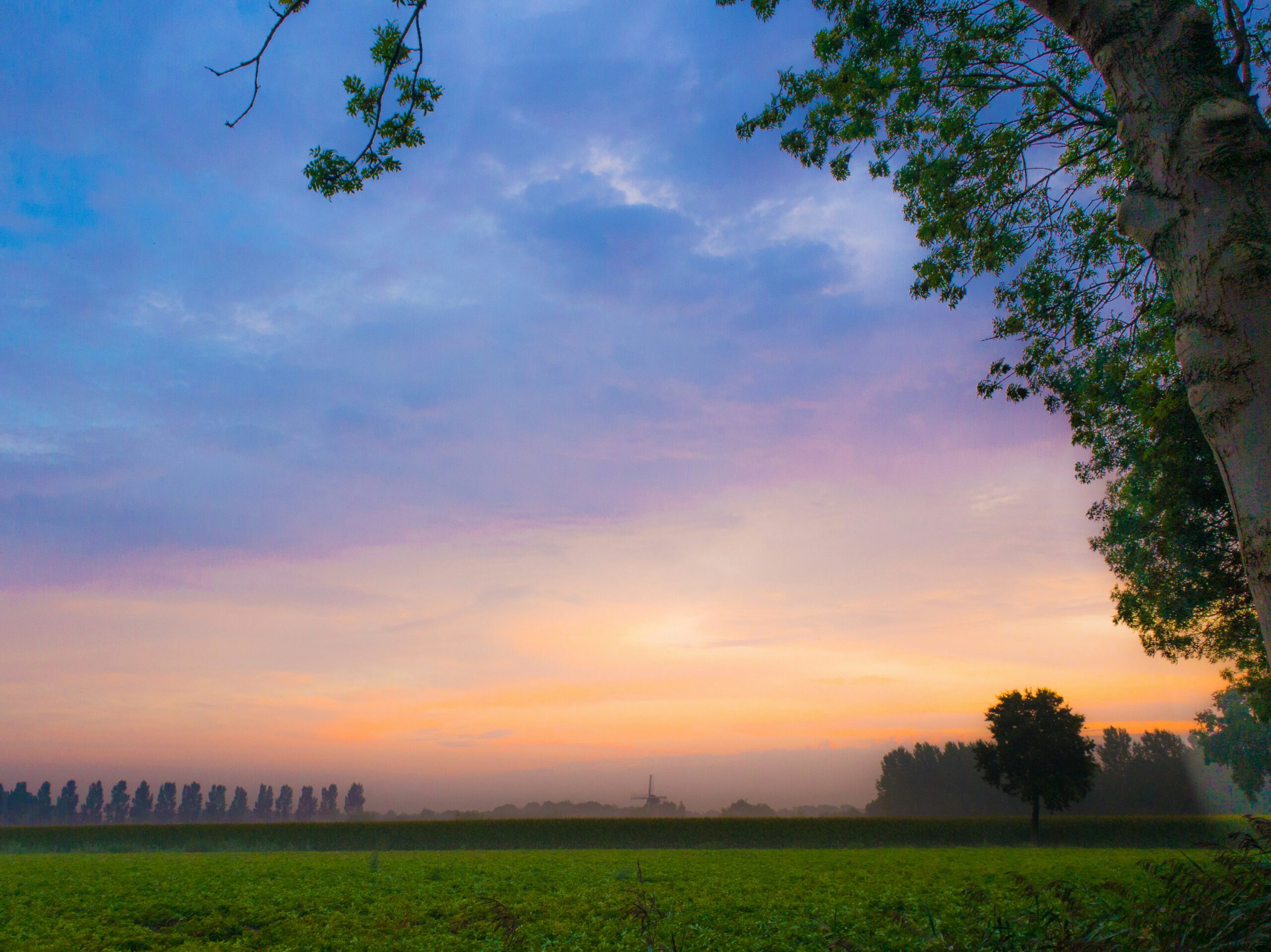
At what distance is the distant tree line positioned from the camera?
82.6 meters

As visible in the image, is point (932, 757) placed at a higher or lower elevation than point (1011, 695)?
lower

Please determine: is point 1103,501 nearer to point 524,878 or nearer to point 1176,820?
point 524,878

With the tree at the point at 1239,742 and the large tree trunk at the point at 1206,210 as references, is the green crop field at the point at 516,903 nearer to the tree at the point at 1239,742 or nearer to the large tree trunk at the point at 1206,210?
the large tree trunk at the point at 1206,210

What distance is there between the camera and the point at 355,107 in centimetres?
614

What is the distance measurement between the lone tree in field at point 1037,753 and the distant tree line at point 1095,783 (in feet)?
71.7

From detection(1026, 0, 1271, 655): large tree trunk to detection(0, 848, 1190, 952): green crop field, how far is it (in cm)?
224

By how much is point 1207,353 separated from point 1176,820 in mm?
57245

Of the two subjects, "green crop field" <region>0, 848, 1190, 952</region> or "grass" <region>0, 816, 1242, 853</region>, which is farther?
"grass" <region>0, 816, 1242, 853</region>

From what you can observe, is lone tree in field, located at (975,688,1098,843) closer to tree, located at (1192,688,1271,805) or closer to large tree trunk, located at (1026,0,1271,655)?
tree, located at (1192,688,1271,805)

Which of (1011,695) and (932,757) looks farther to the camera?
(932,757)

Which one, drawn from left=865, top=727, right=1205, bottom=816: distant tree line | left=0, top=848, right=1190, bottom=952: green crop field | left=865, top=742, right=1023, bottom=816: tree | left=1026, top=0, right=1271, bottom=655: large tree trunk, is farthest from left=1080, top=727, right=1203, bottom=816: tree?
left=1026, top=0, right=1271, bottom=655: large tree trunk

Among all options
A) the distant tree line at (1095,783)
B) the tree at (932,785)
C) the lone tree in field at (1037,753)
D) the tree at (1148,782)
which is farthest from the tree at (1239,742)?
the tree at (932,785)

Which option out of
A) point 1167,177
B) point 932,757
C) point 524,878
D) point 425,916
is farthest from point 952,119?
point 932,757

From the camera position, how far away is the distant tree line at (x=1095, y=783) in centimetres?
8256
